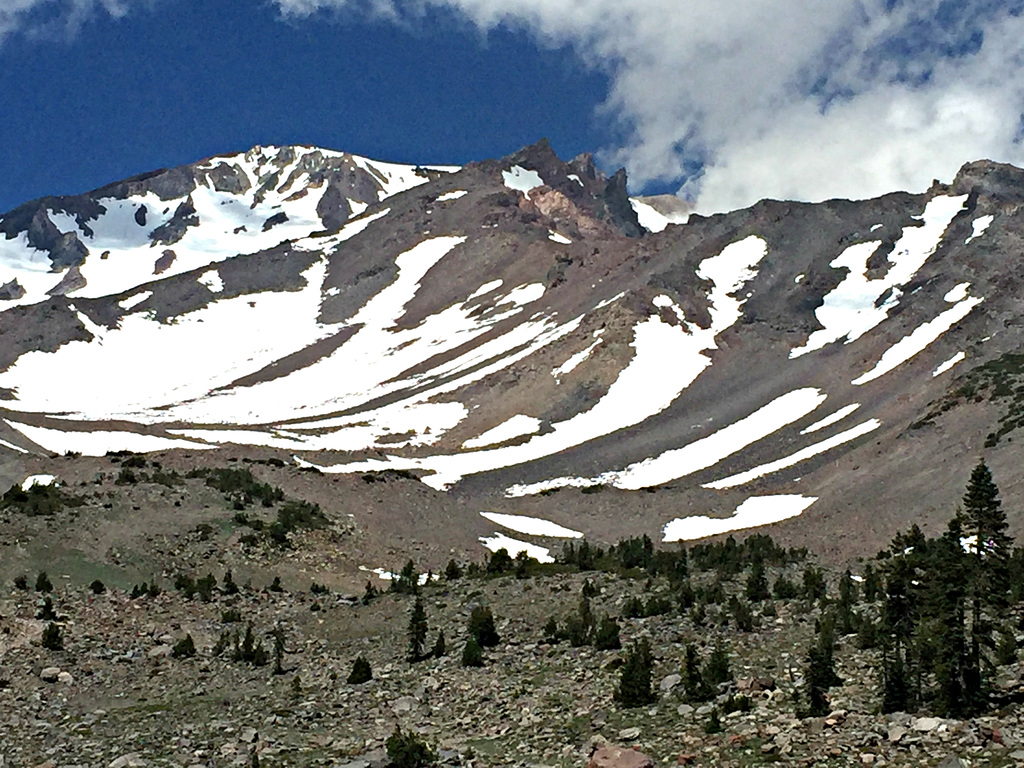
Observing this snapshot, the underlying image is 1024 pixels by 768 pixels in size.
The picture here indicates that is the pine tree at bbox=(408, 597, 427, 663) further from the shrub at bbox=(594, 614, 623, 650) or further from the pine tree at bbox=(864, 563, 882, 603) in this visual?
the pine tree at bbox=(864, 563, 882, 603)

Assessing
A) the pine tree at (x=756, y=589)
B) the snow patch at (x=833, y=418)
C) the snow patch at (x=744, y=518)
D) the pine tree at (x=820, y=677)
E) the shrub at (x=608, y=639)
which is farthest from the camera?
the snow patch at (x=833, y=418)

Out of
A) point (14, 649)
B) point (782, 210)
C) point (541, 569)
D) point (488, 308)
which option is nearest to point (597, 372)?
→ point (488, 308)

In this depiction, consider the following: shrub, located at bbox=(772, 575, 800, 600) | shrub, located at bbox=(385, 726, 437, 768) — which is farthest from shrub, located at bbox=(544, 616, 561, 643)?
shrub, located at bbox=(385, 726, 437, 768)

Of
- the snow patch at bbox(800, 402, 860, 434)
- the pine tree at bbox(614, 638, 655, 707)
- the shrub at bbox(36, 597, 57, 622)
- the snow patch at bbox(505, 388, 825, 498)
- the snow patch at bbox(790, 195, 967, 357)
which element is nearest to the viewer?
the pine tree at bbox(614, 638, 655, 707)

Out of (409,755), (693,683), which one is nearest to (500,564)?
(693,683)

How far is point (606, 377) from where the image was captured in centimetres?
11362

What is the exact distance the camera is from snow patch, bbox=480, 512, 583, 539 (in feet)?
191

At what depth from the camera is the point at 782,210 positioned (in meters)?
165

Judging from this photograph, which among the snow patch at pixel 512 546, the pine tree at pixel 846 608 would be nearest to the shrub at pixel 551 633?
the pine tree at pixel 846 608

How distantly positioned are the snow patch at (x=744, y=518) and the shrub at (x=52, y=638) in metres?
39.6

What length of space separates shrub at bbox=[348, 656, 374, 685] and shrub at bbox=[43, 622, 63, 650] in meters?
7.29

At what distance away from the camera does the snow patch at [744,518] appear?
61469 millimetres

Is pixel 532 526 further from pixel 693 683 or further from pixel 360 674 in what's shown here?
pixel 693 683

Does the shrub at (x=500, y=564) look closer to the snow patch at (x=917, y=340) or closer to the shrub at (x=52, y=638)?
the shrub at (x=52, y=638)
